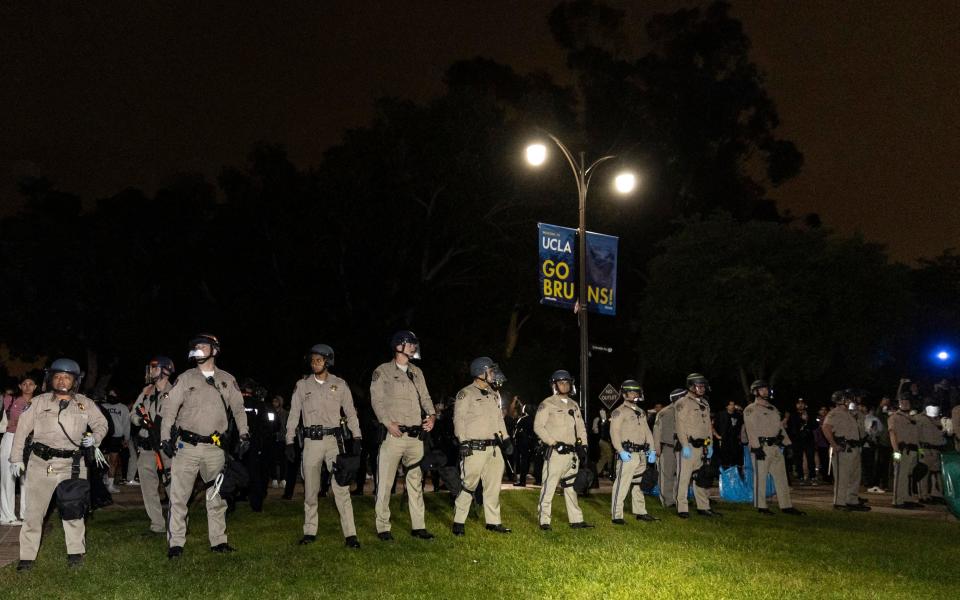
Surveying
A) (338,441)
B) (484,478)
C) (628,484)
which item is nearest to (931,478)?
(628,484)

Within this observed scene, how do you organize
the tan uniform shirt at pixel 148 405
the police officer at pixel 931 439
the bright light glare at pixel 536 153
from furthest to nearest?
1. the bright light glare at pixel 536 153
2. the police officer at pixel 931 439
3. the tan uniform shirt at pixel 148 405

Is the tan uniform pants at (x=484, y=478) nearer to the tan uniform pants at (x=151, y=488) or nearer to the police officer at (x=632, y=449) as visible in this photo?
the police officer at (x=632, y=449)

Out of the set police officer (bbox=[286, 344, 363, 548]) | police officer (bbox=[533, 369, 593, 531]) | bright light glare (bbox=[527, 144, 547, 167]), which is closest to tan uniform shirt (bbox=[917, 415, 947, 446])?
police officer (bbox=[533, 369, 593, 531])

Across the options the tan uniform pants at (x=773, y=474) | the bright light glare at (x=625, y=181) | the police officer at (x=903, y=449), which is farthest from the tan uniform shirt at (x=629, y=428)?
the bright light glare at (x=625, y=181)

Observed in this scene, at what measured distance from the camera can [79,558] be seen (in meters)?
11.2

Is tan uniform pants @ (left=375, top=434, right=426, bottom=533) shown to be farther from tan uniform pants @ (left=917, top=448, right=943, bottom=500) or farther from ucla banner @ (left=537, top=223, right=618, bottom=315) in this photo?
tan uniform pants @ (left=917, top=448, right=943, bottom=500)

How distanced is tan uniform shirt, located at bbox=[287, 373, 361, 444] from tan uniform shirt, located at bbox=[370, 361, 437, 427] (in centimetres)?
37

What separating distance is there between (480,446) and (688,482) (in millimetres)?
4592

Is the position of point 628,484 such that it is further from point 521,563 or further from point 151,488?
point 151,488

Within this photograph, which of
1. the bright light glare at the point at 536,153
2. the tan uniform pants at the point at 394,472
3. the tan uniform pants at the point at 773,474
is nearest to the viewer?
the tan uniform pants at the point at 394,472

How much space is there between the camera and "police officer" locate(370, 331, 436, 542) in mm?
12766

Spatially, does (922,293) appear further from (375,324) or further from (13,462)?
(13,462)

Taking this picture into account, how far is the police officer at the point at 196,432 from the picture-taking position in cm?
1145

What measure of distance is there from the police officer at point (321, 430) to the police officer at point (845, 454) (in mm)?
9829
